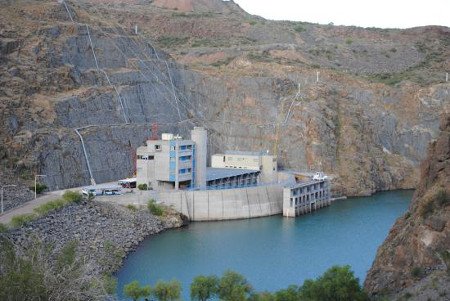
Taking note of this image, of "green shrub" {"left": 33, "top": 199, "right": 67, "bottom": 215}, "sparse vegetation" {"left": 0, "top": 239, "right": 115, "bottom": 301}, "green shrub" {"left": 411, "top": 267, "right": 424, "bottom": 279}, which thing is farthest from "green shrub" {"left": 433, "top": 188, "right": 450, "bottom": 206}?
"green shrub" {"left": 33, "top": 199, "right": 67, "bottom": 215}

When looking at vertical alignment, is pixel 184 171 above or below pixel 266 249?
above

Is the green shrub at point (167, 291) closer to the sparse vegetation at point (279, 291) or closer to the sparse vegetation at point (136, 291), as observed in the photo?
the sparse vegetation at point (279, 291)

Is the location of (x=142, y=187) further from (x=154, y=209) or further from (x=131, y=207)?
(x=131, y=207)

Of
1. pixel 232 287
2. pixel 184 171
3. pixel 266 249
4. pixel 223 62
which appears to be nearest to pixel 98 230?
pixel 266 249

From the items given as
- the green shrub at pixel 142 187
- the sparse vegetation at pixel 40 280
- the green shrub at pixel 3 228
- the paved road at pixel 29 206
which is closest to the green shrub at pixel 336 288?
the sparse vegetation at pixel 40 280

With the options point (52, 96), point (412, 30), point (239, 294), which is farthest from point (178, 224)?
point (412, 30)

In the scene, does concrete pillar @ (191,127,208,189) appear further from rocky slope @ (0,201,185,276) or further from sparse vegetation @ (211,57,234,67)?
sparse vegetation @ (211,57,234,67)
